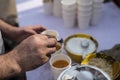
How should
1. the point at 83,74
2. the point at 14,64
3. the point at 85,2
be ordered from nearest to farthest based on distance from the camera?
the point at 83,74, the point at 14,64, the point at 85,2

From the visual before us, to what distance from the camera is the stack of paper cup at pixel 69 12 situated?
1111 millimetres

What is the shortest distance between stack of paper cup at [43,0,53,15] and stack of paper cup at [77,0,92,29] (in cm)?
19

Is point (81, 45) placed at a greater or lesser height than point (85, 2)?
lesser

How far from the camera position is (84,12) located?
3.63ft

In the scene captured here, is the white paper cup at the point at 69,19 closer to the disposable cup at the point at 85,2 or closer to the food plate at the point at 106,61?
the disposable cup at the point at 85,2

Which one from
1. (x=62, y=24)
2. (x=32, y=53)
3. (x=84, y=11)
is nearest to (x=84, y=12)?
(x=84, y=11)

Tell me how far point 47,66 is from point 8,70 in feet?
0.65

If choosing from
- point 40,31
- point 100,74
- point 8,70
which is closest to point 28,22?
point 40,31

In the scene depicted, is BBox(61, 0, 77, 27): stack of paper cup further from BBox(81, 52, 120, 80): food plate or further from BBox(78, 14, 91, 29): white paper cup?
BBox(81, 52, 120, 80): food plate

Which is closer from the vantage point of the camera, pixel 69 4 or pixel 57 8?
pixel 69 4

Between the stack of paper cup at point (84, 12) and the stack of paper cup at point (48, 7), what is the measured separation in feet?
0.62

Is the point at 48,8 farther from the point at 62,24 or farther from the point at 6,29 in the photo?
the point at 6,29

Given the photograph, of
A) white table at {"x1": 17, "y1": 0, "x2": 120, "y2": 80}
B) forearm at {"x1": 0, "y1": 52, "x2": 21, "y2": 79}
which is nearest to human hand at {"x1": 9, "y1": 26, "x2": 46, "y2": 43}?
white table at {"x1": 17, "y1": 0, "x2": 120, "y2": 80}

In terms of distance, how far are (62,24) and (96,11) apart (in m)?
0.19
